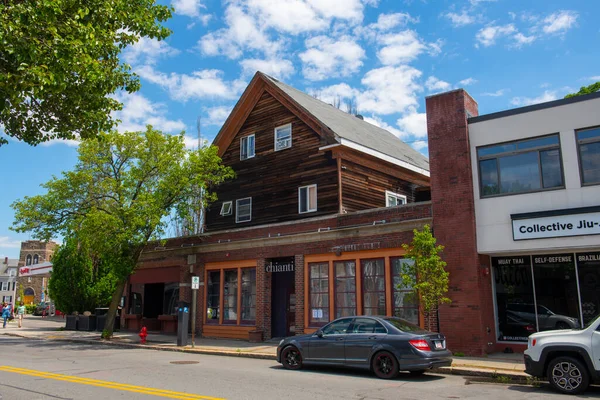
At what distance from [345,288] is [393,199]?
23.0 ft

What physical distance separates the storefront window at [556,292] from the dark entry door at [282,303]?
972 cm

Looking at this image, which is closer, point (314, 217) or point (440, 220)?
point (440, 220)

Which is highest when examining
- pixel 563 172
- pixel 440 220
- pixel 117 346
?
pixel 563 172

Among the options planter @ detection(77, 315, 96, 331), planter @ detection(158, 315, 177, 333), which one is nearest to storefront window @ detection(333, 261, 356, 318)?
planter @ detection(158, 315, 177, 333)

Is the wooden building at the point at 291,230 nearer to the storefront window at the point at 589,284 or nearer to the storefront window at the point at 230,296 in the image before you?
the storefront window at the point at 230,296

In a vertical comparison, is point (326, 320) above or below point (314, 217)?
below

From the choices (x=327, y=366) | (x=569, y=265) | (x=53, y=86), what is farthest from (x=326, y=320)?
(x=53, y=86)

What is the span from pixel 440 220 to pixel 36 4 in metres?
12.5

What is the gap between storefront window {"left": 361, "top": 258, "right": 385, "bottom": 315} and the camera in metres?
18.0

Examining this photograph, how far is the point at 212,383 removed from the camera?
1082cm

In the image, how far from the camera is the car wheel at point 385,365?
11.7m

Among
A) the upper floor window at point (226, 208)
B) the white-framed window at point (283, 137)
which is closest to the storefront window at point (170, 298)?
the upper floor window at point (226, 208)

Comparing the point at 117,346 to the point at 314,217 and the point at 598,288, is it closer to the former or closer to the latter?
the point at 314,217

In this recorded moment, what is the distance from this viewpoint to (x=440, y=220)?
16.5 meters
